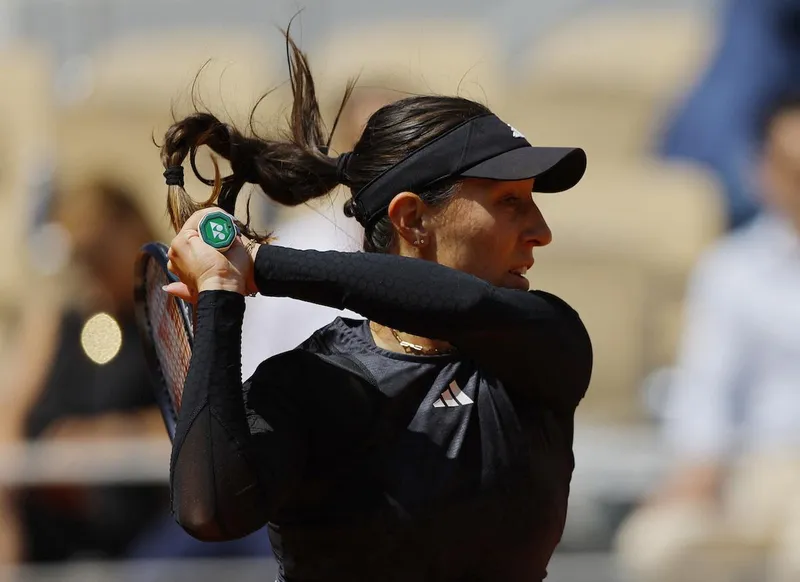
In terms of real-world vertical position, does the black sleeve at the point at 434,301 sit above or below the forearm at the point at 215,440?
above

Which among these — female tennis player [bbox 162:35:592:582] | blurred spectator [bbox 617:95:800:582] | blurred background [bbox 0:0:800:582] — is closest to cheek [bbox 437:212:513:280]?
female tennis player [bbox 162:35:592:582]

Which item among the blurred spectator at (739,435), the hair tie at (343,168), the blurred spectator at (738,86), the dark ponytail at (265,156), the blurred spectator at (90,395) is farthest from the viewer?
the blurred spectator at (738,86)

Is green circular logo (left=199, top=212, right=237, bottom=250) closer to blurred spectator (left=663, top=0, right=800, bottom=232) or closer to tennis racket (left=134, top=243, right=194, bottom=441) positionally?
tennis racket (left=134, top=243, right=194, bottom=441)

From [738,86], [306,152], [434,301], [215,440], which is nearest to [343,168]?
[306,152]

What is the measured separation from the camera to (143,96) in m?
6.73

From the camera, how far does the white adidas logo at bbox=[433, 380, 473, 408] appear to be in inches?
70.7

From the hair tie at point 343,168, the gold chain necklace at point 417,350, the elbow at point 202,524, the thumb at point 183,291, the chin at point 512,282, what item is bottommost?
the elbow at point 202,524

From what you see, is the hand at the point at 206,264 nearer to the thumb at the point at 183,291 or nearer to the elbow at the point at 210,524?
the thumb at the point at 183,291

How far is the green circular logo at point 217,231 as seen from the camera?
1661mm

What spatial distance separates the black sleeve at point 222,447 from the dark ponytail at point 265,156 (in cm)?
21

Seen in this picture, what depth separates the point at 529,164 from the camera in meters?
1.79

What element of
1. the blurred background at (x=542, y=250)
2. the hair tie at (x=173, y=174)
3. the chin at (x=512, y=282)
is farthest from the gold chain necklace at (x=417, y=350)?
the blurred background at (x=542, y=250)

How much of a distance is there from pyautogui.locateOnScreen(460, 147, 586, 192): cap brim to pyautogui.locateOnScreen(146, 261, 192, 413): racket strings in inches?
18.4

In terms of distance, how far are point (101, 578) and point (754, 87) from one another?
3.32m
